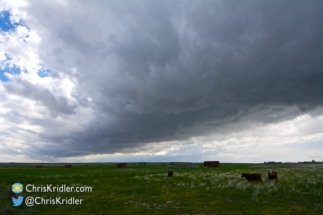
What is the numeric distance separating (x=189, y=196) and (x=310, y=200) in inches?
373

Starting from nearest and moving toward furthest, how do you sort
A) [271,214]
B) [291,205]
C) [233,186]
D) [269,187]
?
[271,214] < [291,205] < [269,187] < [233,186]

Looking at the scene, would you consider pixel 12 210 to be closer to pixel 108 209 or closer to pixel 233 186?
pixel 108 209

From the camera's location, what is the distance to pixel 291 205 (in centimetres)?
1634

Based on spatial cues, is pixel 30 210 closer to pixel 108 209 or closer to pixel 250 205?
pixel 108 209

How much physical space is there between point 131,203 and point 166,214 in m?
4.74

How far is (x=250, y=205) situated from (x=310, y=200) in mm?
5154

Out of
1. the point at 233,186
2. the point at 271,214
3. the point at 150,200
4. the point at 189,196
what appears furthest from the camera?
the point at 233,186

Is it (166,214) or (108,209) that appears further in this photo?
(108,209)

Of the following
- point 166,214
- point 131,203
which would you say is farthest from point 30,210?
point 166,214

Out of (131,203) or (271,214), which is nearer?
(271,214)

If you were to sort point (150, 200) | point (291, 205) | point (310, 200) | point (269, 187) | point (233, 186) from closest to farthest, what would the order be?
point (291, 205), point (310, 200), point (150, 200), point (269, 187), point (233, 186)

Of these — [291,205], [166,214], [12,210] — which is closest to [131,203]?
[166,214]

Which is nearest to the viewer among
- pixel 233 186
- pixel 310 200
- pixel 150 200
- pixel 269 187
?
pixel 310 200

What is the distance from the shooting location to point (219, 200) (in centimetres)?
1859
